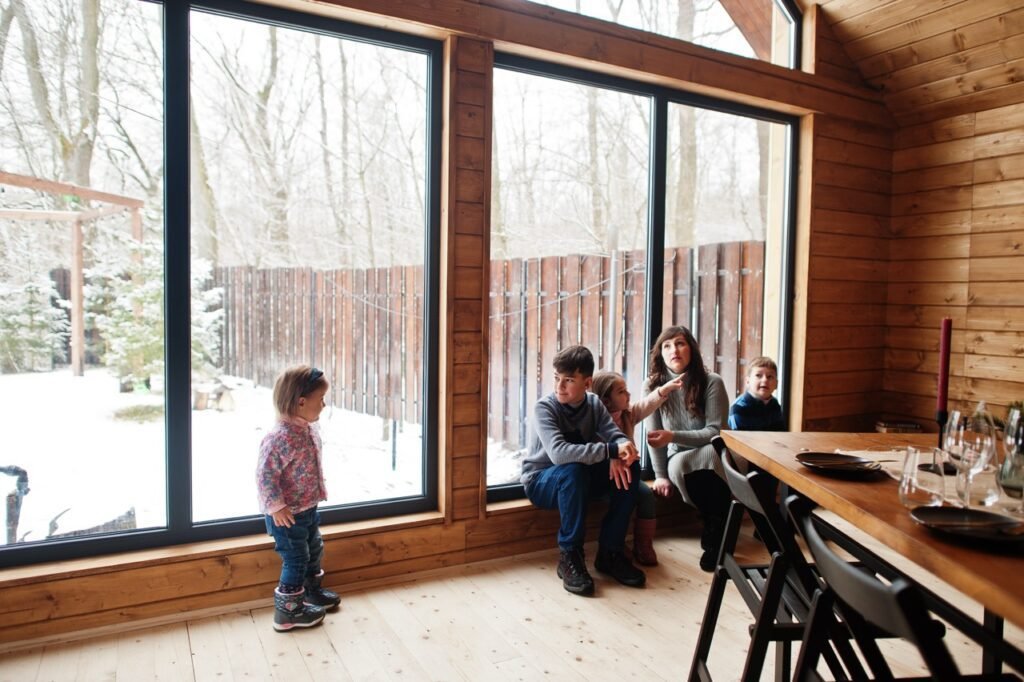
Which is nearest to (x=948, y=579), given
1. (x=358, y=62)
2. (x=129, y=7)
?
(x=358, y=62)

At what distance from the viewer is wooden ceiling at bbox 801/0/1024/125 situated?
3332mm

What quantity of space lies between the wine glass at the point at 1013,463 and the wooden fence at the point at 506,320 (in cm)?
193

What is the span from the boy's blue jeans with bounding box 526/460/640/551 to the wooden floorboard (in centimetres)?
20

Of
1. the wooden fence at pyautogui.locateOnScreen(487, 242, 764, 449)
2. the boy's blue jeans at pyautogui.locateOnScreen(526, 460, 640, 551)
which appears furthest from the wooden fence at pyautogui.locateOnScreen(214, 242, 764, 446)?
the boy's blue jeans at pyautogui.locateOnScreen(526, 460, 640, 551)

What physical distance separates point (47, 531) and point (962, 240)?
14.2ft

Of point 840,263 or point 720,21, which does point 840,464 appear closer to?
point 840,263

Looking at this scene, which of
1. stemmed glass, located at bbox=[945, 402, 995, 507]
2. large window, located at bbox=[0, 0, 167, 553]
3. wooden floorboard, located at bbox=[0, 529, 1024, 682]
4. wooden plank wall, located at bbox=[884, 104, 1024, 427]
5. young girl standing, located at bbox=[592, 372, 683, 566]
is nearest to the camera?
stemmed glass, located at bbox=[945, 402, 995, 507]

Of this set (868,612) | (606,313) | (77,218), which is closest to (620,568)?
(606,313)

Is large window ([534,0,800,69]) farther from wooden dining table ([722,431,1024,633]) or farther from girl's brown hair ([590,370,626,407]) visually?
wooden dining table ([722,431,1024,633])

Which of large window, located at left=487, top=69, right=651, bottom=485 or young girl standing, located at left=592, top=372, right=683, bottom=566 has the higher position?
large window, located at left=487, top=69, right=651, bottom=485

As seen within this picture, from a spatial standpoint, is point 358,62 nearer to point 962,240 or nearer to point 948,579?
point 948,579

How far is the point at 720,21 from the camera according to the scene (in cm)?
358

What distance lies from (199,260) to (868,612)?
7.65ft

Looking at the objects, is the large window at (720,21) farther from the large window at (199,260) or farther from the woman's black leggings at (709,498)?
the woman's black leggings at (709,498)
